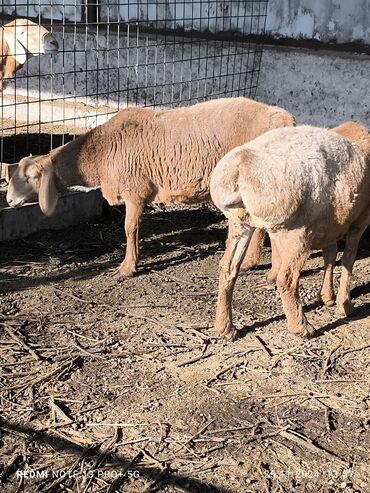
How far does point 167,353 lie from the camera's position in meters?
5.27

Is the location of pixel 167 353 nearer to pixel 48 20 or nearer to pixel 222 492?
pixel 222 492

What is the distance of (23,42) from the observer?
28.8ft

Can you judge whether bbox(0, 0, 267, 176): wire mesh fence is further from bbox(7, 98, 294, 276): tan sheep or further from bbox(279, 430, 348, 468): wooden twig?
bbox(279, 430, 348, 468): wooden twig

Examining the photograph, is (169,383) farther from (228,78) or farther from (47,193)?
(228,78)

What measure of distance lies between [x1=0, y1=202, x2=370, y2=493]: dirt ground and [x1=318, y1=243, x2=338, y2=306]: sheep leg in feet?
0.43

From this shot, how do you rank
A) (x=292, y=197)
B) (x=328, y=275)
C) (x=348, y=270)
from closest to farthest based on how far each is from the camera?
(x=292, y=197) → (x=348, y=270) → (x=328, y=275)

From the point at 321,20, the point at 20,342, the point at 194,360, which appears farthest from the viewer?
the point at 321,20

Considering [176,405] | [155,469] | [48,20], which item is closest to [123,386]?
[176,405]

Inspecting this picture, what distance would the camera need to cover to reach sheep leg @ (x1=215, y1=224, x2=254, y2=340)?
5.40 metres

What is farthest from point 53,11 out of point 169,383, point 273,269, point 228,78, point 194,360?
point 169,383

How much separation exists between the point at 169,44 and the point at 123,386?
6.95m

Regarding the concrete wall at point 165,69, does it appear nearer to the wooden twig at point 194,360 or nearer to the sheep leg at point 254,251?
the sheep leg at point 254,251

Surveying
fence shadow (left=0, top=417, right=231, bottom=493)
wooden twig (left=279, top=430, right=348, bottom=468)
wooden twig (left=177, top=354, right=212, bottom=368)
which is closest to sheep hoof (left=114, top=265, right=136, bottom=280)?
wooden twig (left=177, top=354, right=212, bottom=368)

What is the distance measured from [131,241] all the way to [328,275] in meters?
1.91
